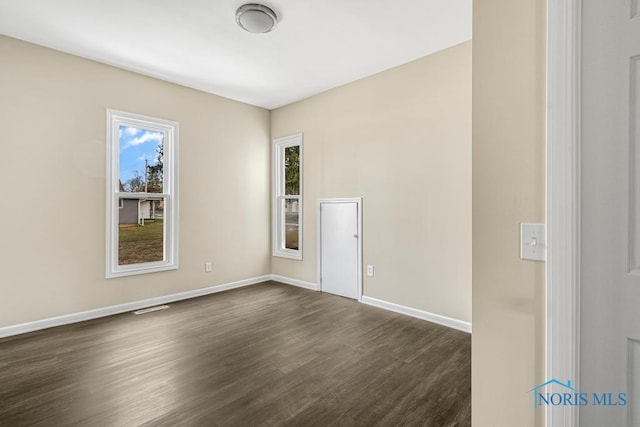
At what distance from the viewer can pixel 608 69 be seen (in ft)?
3.22

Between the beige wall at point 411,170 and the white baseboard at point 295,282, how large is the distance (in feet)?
3.29

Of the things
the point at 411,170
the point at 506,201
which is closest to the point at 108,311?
the point at 411,170

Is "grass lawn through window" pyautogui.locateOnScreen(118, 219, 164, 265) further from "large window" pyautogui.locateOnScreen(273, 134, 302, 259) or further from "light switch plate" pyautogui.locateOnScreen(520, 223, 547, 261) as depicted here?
"light switch plate" pyautogui.locateOnScreen(520, 223, 547, 261)

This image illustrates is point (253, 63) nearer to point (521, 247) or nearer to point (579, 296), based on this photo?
point (521, 247)

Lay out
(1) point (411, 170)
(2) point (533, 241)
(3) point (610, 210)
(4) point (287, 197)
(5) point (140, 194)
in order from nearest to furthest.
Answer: (3) point (610, 210) → (2) point (533, 241) → (1) point (411, 170) → (5) point (140, 194) → (4) point (287, 197)

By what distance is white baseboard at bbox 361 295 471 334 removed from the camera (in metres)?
3.04

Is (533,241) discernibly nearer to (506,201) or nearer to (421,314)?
(506,201)

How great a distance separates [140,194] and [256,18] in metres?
2.57

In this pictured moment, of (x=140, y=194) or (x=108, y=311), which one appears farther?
(x=140, y=194)

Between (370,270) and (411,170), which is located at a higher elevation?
(411,170)

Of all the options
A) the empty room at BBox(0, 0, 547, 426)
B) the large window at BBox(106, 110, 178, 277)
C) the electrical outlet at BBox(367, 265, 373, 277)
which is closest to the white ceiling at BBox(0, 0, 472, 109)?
the empty room at BBox(0, 0, 547, 426)

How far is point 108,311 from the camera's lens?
350 centimetres

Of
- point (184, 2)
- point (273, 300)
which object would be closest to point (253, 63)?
point (184, 2)

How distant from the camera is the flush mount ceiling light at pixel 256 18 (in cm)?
250
